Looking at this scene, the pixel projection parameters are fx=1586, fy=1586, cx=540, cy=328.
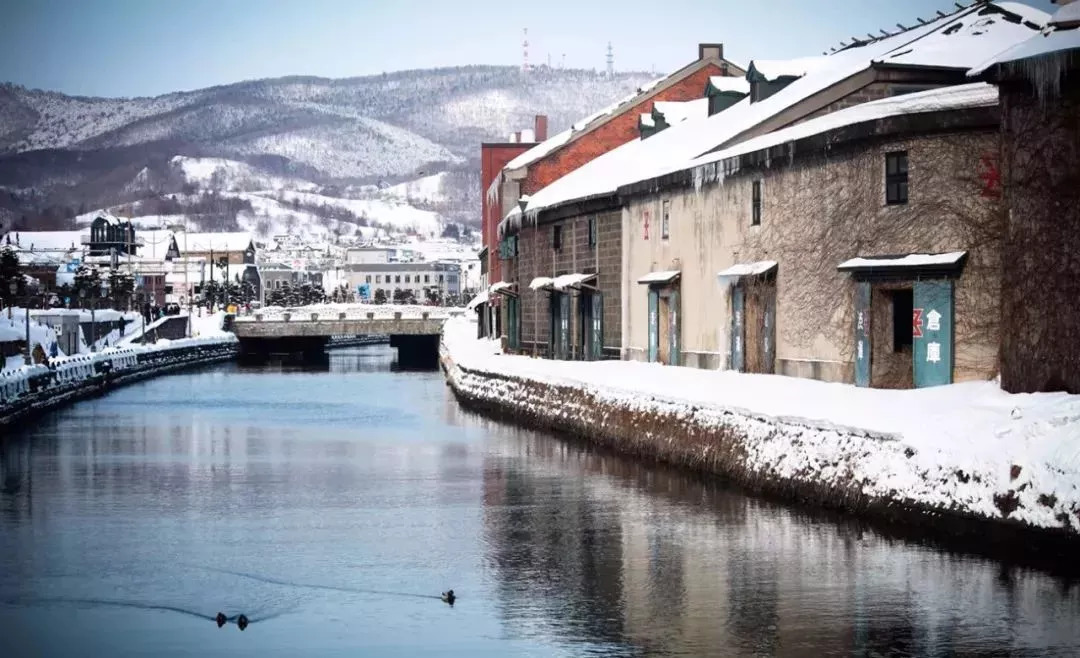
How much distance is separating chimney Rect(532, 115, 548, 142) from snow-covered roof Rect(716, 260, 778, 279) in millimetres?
73619

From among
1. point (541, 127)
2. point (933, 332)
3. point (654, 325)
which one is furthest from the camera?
point (541, 127)

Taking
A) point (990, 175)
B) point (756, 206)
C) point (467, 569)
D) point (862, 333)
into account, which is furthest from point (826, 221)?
point (467, 569)

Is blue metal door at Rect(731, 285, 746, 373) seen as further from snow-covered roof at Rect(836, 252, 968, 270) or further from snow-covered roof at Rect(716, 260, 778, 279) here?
snow-covered roof at Rect(836, 252, 968, 270)

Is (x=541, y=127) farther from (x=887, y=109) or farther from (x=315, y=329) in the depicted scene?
(x=887, y=109)

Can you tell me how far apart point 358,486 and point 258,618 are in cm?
1390

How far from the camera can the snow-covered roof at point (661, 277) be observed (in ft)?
159

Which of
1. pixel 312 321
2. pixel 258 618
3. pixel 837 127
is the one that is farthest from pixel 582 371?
pixel 312 321

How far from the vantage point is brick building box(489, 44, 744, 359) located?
57781mm

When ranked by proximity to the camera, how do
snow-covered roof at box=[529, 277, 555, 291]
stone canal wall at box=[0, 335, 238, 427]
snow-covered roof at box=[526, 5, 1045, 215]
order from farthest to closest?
snow-covered roof at box=[529, 277, 555, 291] → stone canal wall at box=[0, 335, 238, 427] → snow-covered roof at box=[526, 5, 1045, 215]

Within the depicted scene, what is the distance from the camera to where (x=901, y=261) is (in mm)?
33312

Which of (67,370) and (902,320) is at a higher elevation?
(902,320)

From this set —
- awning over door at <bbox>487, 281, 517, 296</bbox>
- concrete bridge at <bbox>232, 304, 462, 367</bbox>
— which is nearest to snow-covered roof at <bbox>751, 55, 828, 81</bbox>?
awning over door at <bbox>487, 281, 517, 296</bbox>

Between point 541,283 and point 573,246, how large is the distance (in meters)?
2.73

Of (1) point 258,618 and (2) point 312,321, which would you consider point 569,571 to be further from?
(2) point 312,321
